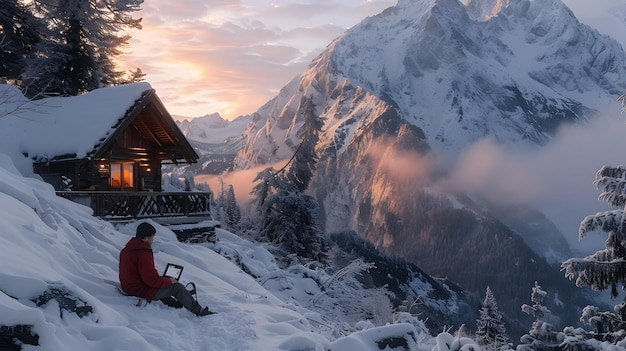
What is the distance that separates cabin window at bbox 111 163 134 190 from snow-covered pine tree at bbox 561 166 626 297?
63.3 feet

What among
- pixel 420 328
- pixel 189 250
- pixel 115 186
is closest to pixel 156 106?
pixel 115 186

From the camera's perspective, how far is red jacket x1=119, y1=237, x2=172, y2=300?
8352 mm

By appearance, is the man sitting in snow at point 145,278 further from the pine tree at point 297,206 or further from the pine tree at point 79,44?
the pine tree at point 297,206

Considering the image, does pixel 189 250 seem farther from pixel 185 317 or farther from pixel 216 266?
pixel 185 317

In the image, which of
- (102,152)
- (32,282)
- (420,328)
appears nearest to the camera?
(32,282)

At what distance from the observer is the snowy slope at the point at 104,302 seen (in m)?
6.05

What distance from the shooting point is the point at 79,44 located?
1117 inches

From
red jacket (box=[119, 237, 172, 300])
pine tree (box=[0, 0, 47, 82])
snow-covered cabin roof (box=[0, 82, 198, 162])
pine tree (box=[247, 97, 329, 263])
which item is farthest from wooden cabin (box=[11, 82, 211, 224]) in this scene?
pine tree (box=[247, 97, 329, 263])

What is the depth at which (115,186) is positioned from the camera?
75.9 feet

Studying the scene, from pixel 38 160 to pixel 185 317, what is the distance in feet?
49.0

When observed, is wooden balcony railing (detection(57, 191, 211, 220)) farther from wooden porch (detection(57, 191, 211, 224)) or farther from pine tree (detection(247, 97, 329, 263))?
pine tree (detection(247, 97, 329, 263))

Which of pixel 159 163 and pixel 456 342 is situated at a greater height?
pixel 159 163

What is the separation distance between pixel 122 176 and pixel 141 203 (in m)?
5.67

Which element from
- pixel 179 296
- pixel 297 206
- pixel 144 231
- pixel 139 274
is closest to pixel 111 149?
pixel 144 231
